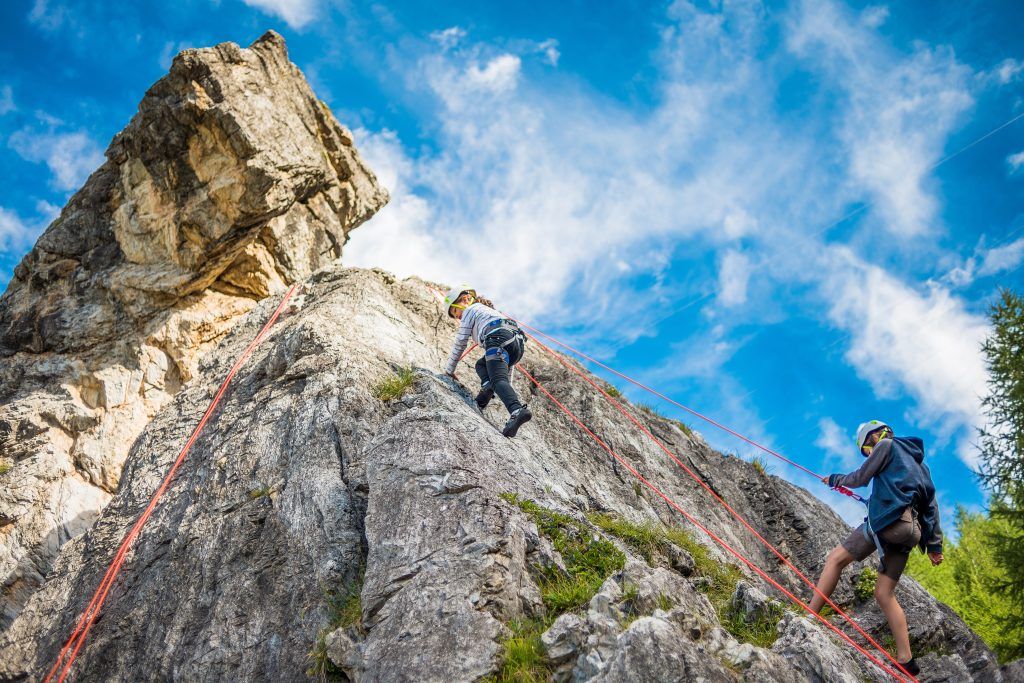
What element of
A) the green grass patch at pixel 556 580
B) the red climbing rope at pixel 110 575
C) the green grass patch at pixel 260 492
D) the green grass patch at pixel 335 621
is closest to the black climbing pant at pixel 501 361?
the green grass patch at pixel 556 580

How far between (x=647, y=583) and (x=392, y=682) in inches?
94.4

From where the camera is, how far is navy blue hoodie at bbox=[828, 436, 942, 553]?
311 inches

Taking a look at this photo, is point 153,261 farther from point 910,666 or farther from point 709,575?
point 910,666

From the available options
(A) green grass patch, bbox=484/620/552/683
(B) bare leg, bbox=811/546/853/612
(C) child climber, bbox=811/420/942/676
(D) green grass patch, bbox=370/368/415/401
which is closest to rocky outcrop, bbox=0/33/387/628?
(D) green grass patch, bbox=370/368/415/401

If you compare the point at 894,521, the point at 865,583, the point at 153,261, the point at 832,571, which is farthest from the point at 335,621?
the point at 153,261

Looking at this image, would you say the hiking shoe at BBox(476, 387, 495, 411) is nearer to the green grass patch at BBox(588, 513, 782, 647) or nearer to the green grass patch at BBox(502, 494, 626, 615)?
the green grass patch at BBox(588, 513, 782, 647)

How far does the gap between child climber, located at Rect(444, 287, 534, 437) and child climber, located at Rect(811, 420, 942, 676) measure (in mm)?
4397

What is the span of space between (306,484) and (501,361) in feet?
11.1

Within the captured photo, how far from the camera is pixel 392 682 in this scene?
5848mm

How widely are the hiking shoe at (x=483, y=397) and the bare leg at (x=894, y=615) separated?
18.7ft

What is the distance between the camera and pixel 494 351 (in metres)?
10.6

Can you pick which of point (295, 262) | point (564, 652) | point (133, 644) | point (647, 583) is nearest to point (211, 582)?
point (133, 644)

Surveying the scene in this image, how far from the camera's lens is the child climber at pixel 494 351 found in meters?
10.3

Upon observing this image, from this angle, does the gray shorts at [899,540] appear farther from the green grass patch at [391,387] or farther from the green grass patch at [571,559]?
the green grass patch at [391,387]
